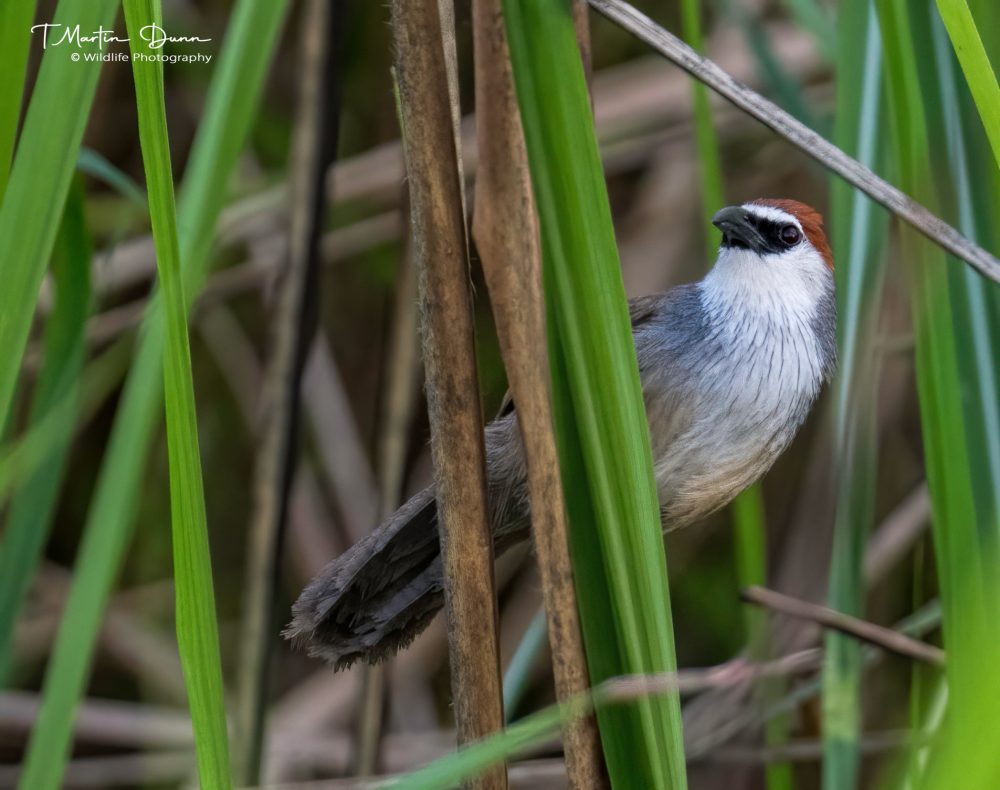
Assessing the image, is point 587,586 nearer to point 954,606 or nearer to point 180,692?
point 954,606

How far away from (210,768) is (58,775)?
0.31 metres

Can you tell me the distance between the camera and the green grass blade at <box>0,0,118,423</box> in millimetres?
692

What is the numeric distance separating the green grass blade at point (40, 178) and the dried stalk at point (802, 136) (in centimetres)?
35

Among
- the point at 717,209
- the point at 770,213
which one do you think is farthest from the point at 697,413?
the point at 770,213

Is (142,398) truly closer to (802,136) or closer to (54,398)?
(54,398)

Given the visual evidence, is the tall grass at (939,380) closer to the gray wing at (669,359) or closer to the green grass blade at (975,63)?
the green grass blade at (975,63)

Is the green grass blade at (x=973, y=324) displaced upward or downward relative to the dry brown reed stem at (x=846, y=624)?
upward

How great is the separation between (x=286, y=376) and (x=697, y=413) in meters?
0.52

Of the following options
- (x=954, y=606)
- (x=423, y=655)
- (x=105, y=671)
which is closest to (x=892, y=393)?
(x=423, y=655)

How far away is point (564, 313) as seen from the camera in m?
0.68

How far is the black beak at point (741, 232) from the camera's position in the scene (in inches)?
52.5

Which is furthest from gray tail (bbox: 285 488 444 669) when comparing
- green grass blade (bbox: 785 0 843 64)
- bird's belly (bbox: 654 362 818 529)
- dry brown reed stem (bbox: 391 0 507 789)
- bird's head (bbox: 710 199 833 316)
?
green grass blade (bbox: 785 0 843 64)

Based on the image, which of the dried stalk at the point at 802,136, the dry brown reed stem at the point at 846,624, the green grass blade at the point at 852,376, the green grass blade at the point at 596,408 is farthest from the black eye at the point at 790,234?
the green grass blade at the point at 596,408

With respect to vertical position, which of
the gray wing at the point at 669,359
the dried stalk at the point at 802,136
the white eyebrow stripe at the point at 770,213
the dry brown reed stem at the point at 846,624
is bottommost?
the dry brown reed stem at the point at 846,624
